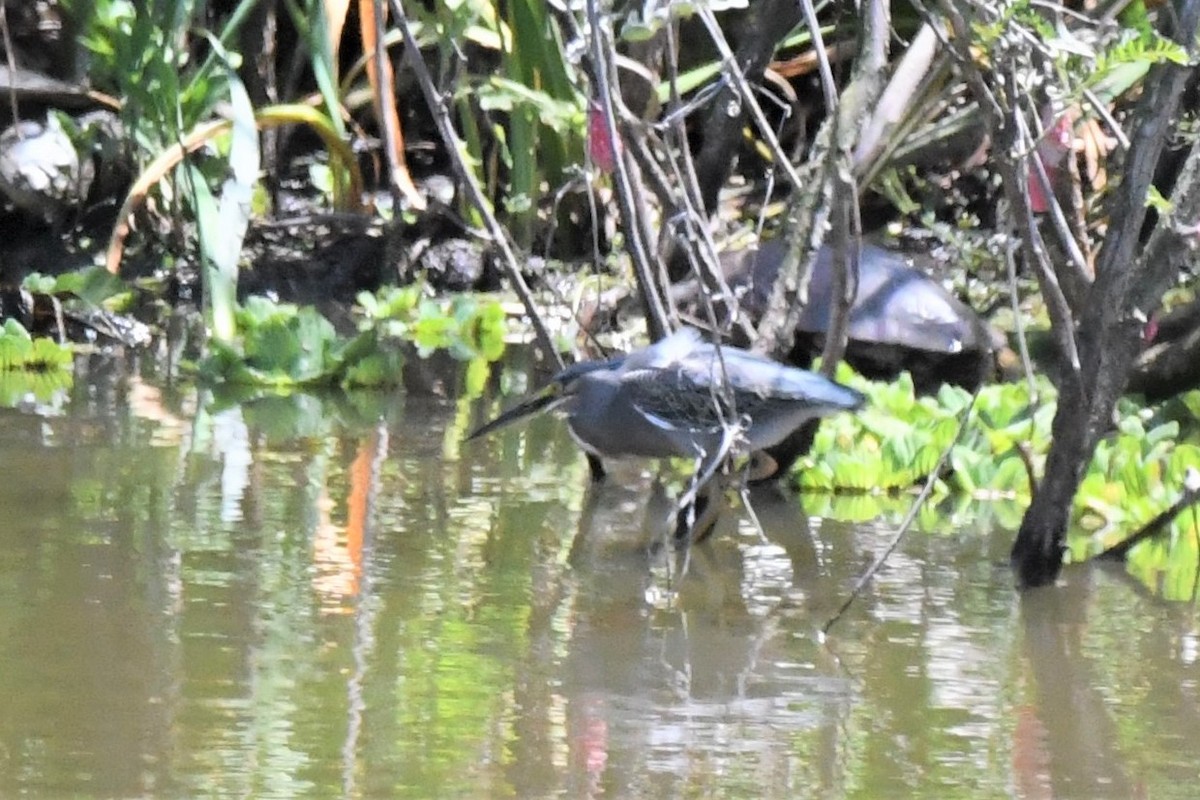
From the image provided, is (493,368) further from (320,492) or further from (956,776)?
(956,776)

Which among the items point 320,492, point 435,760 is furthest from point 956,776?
point 320,492

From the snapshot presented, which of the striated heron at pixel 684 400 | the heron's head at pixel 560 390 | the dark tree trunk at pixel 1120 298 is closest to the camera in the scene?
the dark tree trunk at pixel 1120 298

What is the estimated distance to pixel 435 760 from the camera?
2.26 metres

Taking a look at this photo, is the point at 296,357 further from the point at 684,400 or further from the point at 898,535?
the point at 898,535

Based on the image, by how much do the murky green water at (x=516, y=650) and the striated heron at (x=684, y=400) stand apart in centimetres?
20

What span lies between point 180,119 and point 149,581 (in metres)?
4.16

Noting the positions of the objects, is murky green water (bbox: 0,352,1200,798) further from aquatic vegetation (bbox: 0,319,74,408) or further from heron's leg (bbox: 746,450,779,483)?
aquatic vegetation (bbox: 0,319,74,408)

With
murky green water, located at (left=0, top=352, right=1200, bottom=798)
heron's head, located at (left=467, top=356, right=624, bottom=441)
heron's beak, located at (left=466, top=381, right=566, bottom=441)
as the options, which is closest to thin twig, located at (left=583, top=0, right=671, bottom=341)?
heron's head, located at (left=467, top=356, right=624, bottom=441)

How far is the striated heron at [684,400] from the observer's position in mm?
3561

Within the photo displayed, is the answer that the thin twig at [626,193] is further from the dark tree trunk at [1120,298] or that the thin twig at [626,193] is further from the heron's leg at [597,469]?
the dark tree trunk at [1120,298]

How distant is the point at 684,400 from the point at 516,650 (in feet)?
3.17

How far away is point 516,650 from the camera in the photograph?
9.21 ft

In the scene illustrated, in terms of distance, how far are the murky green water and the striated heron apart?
20cm

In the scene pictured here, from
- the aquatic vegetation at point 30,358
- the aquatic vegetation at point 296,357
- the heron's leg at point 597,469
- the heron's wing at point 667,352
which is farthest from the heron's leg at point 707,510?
the aquatic vegetation at point 30,358
